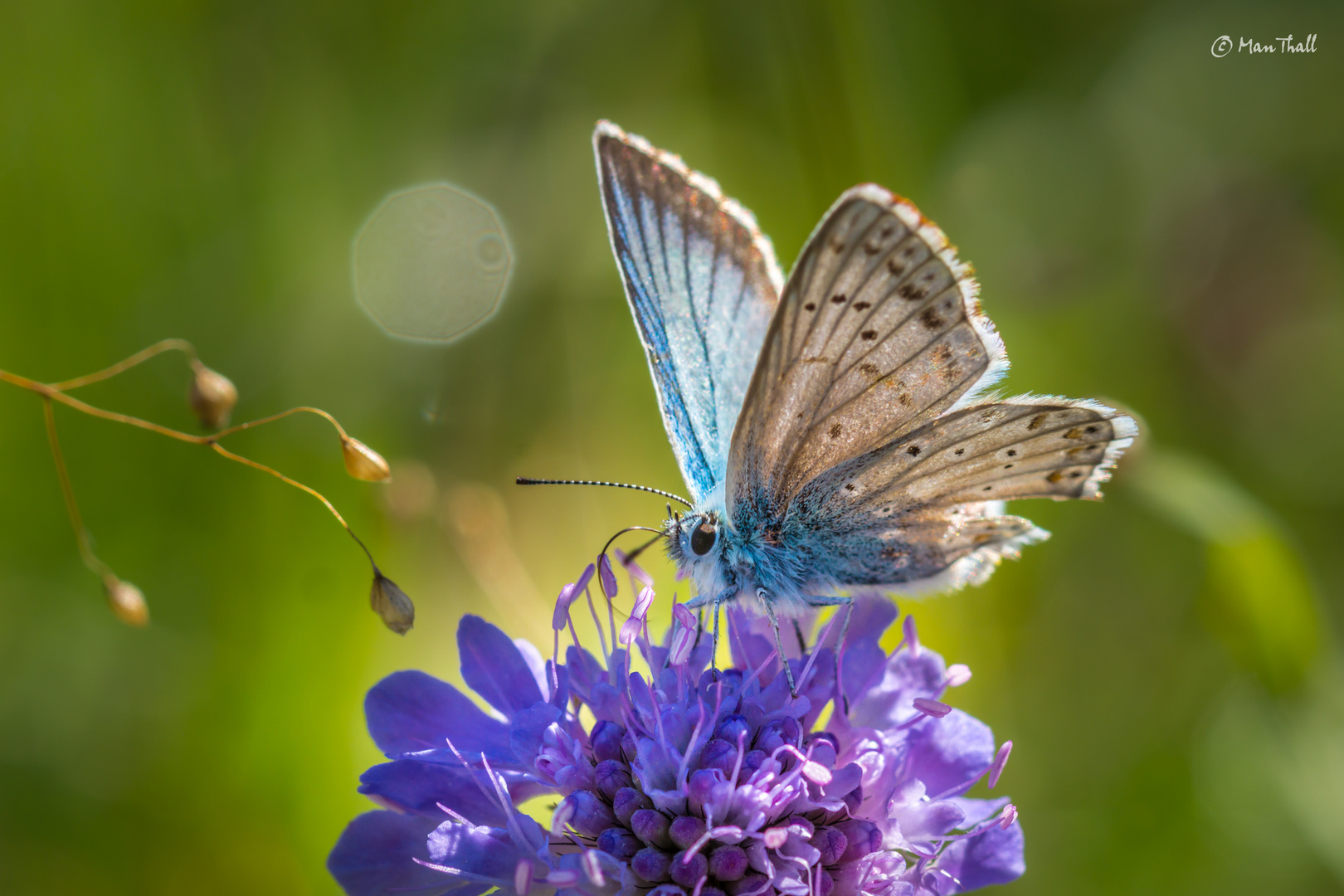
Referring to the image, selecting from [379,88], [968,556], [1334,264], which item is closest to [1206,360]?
[1334,264]

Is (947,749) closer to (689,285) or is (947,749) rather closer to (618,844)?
(618,844)

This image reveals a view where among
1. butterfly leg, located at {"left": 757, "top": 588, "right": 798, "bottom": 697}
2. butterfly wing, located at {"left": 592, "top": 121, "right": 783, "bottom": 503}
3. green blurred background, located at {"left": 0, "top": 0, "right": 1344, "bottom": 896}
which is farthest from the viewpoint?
green blurred background, located at {"left": 0, "top": 0, "right": 1344, "bottom": 896}

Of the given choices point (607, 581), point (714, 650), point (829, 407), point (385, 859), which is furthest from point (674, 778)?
point (829, 407)

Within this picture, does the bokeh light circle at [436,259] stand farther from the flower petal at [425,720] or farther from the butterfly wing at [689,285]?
the flower petal at [425,720]

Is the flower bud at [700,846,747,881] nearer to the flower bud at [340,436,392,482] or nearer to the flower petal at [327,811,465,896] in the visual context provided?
the flower petal at [327,811,465,896]

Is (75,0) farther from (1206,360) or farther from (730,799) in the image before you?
(1206,360)
